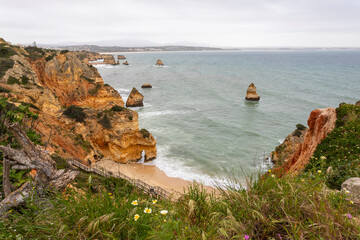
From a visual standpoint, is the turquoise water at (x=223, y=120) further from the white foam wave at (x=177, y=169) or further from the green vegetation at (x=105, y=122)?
the green vegetation at (x=105, y=122)

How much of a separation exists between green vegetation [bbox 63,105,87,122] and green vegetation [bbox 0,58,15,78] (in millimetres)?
7370

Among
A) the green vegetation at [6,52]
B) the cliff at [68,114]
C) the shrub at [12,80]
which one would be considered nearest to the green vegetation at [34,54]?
the cliff at [68,114]

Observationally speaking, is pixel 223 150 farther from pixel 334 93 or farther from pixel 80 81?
pixel 334 93

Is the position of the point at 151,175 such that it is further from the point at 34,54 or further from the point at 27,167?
the point at 34,54

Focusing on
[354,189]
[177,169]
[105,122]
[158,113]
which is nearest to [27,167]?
[354,189]

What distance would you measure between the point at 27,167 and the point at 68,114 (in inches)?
683

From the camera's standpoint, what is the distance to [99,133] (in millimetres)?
20922

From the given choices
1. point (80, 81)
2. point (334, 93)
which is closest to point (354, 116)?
point (80, 81)

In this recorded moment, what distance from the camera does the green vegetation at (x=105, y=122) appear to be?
2114cm

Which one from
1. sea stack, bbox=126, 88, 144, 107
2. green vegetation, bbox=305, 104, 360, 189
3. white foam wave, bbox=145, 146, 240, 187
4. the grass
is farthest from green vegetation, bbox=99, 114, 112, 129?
sea stack, bbox=126, 88, 144, 107

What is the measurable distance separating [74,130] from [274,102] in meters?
47.0

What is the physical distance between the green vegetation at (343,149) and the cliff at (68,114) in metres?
14.5

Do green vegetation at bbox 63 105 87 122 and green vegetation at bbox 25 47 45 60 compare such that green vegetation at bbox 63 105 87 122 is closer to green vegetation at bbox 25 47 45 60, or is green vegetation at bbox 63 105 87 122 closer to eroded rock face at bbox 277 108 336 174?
green vegetation at bbox 25 47 45 60

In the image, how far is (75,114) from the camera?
64.9 feet
